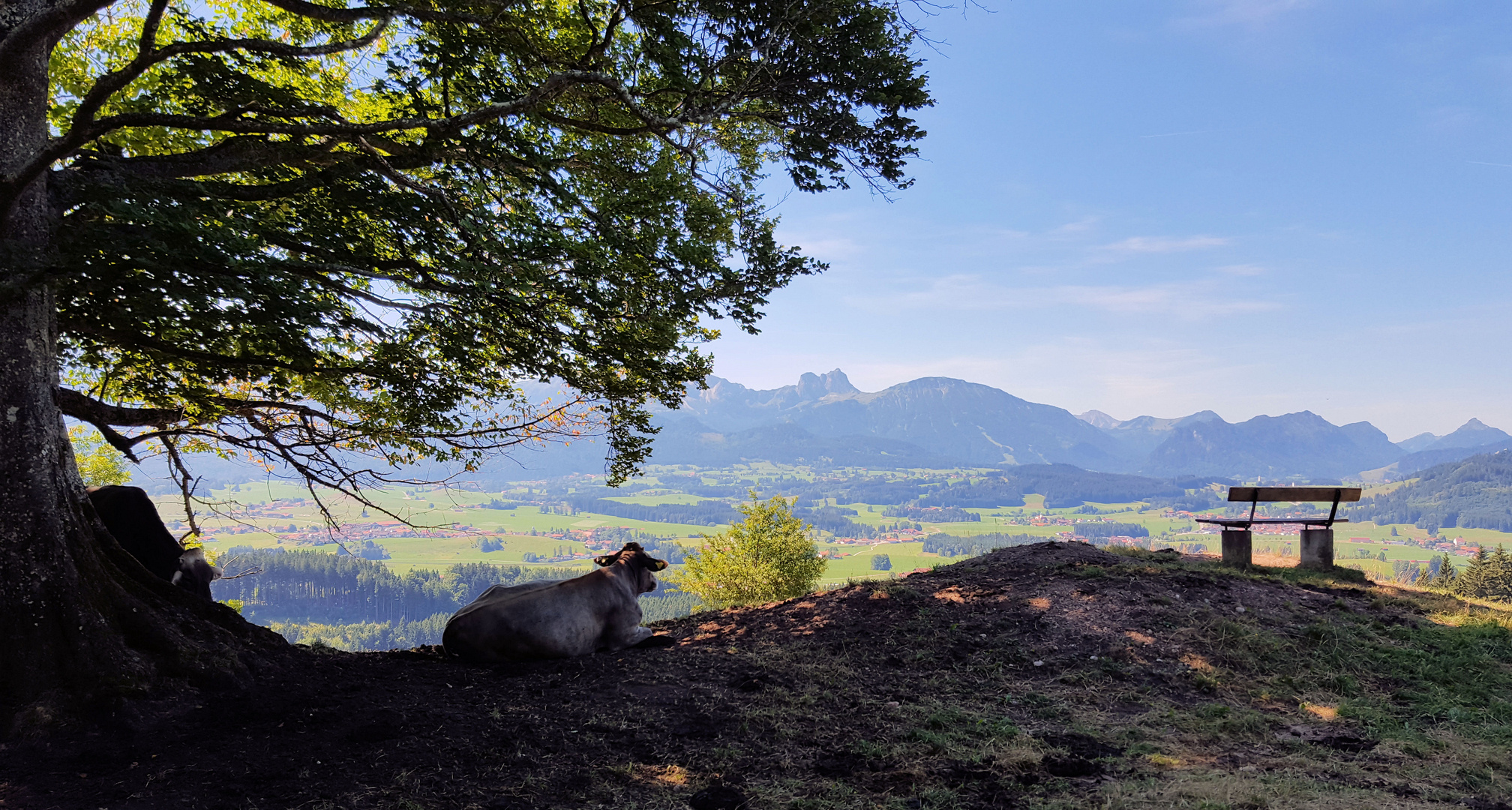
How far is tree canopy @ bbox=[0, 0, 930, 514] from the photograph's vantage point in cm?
563

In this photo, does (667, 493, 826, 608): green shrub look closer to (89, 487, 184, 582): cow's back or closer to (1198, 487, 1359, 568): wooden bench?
(1198, 487, 1359, 568): wooden bench

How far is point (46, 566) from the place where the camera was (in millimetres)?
5285

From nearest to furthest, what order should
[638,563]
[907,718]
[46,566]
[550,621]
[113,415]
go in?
[46,566] < [907,718] < [113,415] < [550,621] < [638,563]

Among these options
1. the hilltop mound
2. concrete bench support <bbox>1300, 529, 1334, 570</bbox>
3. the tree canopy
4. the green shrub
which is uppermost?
the tree canopy

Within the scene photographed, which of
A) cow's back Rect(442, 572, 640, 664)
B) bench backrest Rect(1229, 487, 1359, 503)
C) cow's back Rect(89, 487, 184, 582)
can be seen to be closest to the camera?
cow's back Rect(442, 572, 640, 664)

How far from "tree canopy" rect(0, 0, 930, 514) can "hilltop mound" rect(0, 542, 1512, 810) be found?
123 inches

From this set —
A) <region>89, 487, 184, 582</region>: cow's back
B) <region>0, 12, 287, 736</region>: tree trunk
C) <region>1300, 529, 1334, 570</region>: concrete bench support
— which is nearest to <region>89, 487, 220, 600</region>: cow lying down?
<region>89, 487, 184, 582</region>: cow's back

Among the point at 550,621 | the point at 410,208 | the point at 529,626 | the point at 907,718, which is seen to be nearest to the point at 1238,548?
the point at 907,718

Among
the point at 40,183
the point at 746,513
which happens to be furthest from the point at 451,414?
the point at 746,513

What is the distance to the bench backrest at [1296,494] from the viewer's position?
1120cm

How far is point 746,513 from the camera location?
31.5 metres

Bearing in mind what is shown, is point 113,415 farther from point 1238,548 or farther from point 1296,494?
point 1296,494

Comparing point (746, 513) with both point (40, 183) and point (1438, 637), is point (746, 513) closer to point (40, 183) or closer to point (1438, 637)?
point (1438, 637)

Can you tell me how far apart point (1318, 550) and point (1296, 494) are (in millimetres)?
1031
